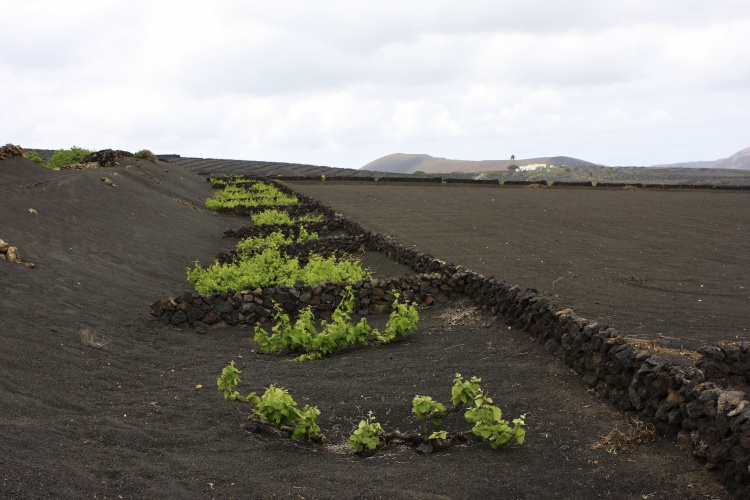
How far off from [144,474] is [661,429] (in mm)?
3855

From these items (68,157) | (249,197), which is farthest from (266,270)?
(68,157)

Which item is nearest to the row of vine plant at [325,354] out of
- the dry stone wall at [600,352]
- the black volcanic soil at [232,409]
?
the black volcanic soil at [232,409]

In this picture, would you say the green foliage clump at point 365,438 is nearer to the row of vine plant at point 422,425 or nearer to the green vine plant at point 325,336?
the row of vine plant at point 422,425

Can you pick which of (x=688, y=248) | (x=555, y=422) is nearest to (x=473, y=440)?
(x=555, y=422)

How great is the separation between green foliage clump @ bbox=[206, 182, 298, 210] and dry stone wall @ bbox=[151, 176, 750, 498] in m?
18.4

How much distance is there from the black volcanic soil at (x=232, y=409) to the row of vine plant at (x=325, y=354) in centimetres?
16

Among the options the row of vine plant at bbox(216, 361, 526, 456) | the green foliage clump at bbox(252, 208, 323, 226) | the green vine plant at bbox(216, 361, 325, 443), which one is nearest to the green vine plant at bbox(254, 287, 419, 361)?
the green vine plant at bbox(216, 361, 325, 443)

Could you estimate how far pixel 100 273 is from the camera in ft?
41.8

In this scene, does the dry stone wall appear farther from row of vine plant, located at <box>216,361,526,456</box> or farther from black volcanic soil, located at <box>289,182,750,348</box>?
row of vine plant, located at <box>216,361,526,456</box>

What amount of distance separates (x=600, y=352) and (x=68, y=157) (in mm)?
45187

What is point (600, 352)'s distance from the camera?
6.89 m

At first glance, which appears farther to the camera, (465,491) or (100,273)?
(100,273)

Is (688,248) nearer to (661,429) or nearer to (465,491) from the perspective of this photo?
(661,429)

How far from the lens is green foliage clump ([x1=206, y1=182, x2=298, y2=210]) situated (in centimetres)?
3106
